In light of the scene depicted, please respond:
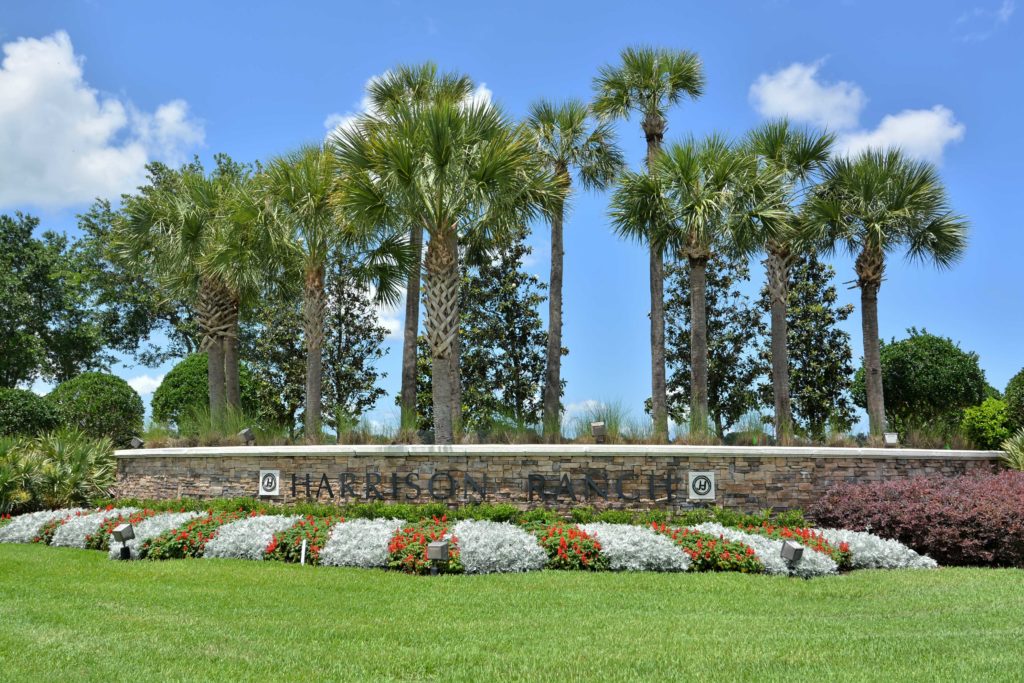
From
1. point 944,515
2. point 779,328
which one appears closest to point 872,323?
point 779,328

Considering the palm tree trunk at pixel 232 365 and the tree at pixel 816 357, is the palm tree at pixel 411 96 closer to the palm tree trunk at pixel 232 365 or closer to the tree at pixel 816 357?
the palm tree trunk at pixel 232 365

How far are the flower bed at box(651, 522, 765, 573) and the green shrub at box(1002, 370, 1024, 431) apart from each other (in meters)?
9.92

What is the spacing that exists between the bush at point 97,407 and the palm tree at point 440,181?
38.2 ft

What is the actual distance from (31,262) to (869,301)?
3090 cm

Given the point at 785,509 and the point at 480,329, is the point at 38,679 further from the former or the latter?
the point at 480,329

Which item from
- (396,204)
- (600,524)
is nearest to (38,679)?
(600,524)

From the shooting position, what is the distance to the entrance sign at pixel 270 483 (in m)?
15.4

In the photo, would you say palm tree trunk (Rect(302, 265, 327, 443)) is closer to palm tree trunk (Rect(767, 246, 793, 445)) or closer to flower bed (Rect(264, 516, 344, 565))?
flower bed (Rect(264, 516, 344, 565))

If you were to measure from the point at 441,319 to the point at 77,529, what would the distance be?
701 cm

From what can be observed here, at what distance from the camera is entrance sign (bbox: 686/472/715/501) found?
550 inches

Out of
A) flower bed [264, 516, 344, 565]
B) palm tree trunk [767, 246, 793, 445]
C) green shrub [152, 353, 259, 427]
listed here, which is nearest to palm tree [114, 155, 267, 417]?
green shrub [152, 353, 259, 427]

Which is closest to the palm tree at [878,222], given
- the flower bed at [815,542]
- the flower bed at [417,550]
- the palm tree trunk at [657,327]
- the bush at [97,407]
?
the palm tree trunk at [657,327]

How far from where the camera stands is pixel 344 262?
19.6m

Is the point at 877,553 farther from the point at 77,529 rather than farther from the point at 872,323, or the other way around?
the point at 77,529
